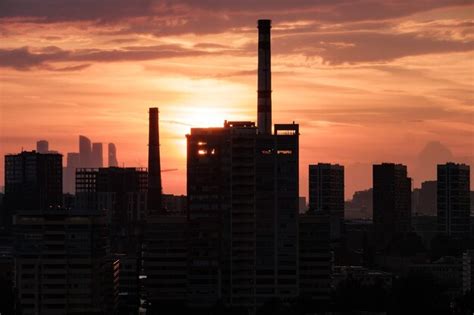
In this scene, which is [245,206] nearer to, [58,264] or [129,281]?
[129,281]

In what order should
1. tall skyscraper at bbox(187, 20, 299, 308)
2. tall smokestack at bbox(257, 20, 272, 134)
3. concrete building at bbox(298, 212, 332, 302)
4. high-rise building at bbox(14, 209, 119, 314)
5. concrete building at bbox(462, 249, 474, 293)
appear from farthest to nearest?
concrete building at bbox(462, 249, 474, 293) < tall smokestack at bbox(257, 20, 272, 134) < concrete building at bbox(298, 212, 332, 302) < tall skyscraper at bbox(187, 20, 299, 308) < high-rise building at bbox(14, 209, 119, 314)

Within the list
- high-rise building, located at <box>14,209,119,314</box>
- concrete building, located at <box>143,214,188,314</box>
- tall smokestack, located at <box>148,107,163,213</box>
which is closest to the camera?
high-rise building, located at <box>14,209,119,314</box>

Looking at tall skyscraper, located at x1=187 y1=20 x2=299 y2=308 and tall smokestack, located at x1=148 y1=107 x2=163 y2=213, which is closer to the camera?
tall skyscraper, located at x1=187 y1=20 x2=299 y2=308

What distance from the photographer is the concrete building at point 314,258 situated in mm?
136375

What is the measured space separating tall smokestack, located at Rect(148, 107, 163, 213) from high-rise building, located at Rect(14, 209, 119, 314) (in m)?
63.1

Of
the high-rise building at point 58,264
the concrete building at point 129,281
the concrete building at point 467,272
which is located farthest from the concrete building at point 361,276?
the high-rise building at point 58,264

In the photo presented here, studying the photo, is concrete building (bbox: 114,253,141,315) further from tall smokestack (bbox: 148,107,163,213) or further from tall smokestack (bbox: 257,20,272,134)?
Answer: tall smokestack (bbox: 148,107,163,213)

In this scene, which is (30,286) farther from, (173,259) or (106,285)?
(173,259)

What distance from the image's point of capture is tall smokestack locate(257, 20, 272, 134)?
147 meters

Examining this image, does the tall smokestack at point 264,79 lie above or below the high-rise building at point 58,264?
above

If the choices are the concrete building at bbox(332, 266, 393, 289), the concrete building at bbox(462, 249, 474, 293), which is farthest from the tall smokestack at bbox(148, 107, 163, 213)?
the concrete building at bbox(462, 249, 474, 293)

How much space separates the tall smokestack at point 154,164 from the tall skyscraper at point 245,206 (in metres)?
45.6

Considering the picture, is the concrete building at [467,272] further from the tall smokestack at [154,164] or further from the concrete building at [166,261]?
the concrete building at [166,261]

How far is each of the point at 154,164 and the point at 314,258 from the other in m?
50.7
